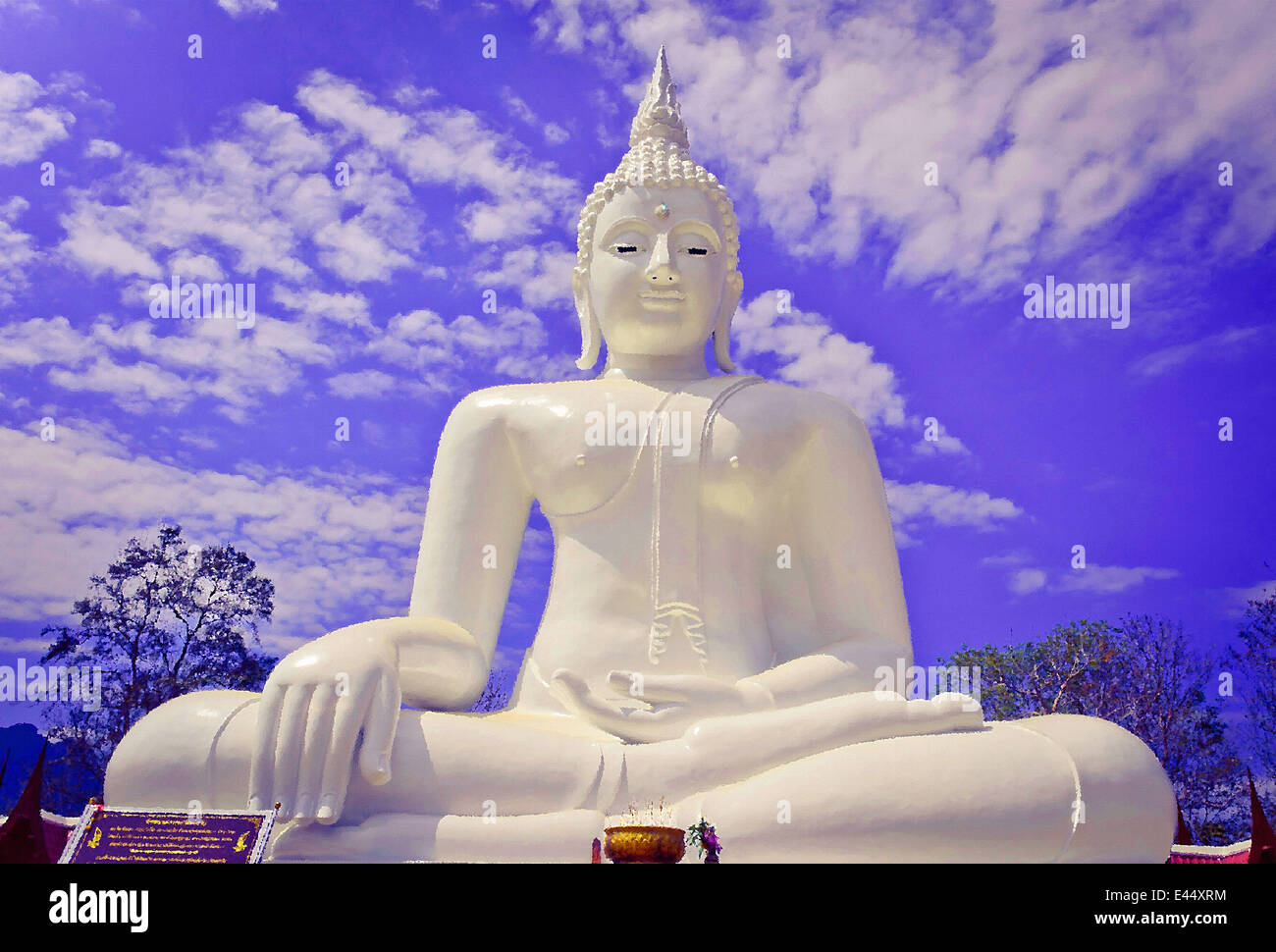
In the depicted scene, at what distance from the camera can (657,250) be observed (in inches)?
256

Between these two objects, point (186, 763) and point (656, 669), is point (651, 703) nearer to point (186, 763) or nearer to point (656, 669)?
point (656, 669)

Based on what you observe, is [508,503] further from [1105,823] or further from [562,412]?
[1105,823]

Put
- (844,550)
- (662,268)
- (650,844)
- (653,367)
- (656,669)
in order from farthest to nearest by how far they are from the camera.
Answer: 1. (653,367)
2. (662,268)
3. (844,550)
4. (656,669)
5. (650,844)

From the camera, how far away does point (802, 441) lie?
640cm

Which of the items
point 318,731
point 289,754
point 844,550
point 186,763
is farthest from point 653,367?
point 186,763

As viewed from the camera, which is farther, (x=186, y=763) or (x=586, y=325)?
(x=586, y=325)

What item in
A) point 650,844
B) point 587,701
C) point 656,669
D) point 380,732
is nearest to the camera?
point 650,844

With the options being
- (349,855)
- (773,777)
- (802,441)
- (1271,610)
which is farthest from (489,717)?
(1271,610)

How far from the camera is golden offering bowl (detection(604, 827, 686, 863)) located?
407 cm

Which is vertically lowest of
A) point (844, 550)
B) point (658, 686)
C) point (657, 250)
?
point (658, 686)

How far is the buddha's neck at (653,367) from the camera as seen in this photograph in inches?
271

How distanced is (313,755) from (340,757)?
0.10 metres

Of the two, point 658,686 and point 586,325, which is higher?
point 586,325

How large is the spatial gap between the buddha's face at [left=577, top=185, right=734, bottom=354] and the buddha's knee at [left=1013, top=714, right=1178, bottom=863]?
2.88m
